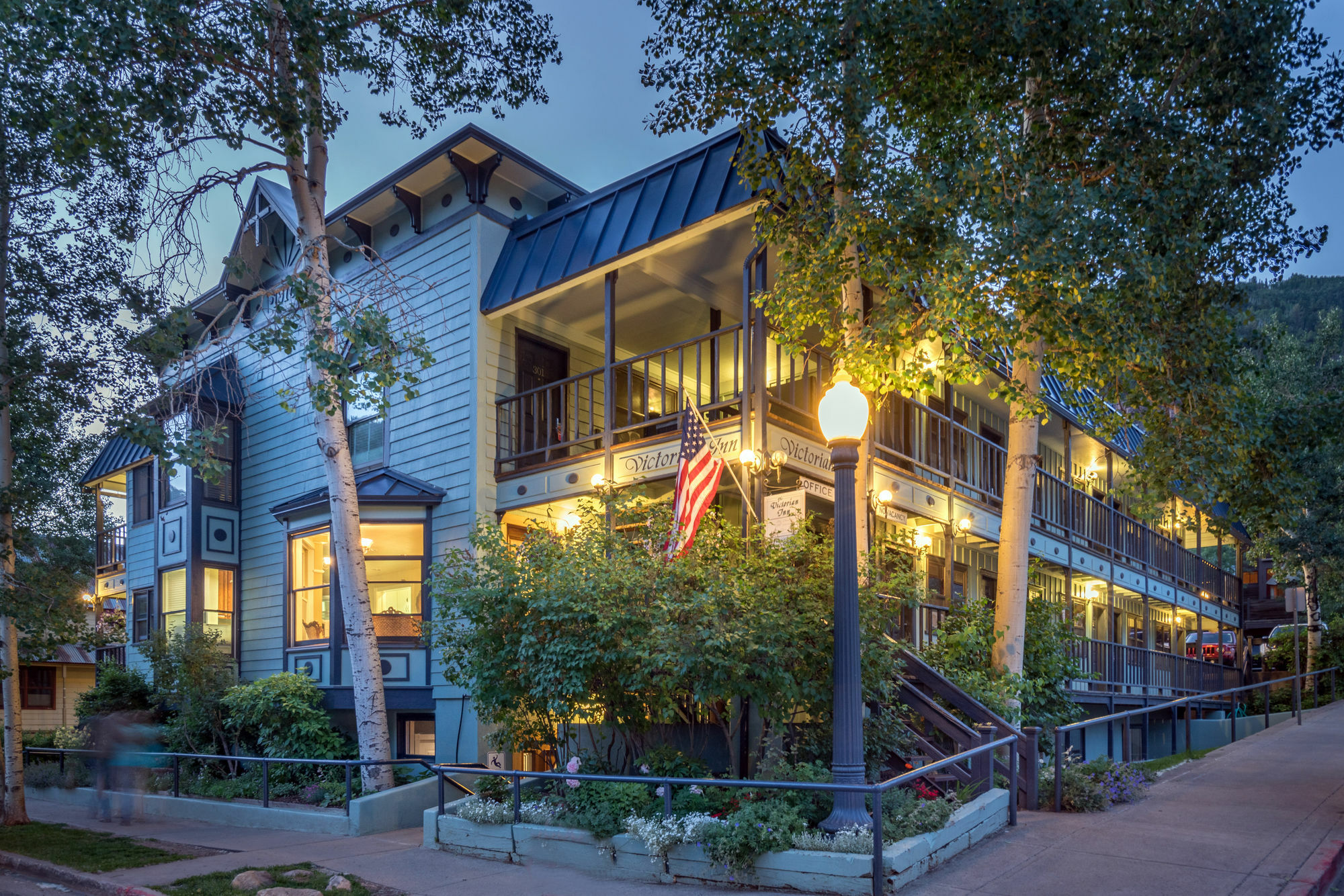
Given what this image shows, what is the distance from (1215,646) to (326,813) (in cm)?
3957

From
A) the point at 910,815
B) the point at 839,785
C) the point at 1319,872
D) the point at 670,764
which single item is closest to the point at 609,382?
the point at 670,764

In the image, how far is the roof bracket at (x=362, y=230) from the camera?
19.2 m

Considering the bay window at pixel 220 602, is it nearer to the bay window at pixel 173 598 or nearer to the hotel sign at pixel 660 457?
the bay window at pixel 173 598

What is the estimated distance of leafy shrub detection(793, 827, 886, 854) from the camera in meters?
8.01

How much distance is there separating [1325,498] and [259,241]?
2130 cm

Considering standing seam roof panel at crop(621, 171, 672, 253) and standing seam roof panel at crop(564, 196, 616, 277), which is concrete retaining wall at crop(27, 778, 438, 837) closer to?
standing seam roof panel at crop(564, 196, 616, 277)

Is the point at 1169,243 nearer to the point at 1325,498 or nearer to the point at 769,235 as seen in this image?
the point at 769,235

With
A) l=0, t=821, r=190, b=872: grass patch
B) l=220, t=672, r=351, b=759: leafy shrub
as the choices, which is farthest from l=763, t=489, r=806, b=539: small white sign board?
l=220, t=672, r=351, b=759: leafy shrub

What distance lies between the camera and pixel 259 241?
21391 millimetres

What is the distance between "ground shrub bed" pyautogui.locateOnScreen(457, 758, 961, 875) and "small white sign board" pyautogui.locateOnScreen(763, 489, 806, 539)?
254cm

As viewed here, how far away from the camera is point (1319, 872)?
7.82 m

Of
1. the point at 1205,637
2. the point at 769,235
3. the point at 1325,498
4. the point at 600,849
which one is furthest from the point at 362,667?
the point at 1205,637

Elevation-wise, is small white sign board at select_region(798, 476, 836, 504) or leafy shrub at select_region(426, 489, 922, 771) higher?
small white sign board at select_region(798, 476, 836, 504)

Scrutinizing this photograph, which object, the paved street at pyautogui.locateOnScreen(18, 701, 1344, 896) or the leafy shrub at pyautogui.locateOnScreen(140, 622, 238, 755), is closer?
the paved street at pyautogui.locateOnScreen(18, 701, 1344, 896)
